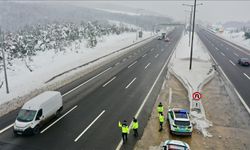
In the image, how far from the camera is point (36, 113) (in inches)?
723

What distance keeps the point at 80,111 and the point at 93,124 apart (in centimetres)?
302

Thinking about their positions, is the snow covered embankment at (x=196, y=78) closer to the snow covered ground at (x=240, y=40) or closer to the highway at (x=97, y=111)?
the highway at (x=97, y=111)

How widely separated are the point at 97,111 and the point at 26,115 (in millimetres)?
6247

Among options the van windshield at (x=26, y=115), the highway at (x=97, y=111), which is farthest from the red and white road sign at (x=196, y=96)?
the van windshield at (x=26, y=115)

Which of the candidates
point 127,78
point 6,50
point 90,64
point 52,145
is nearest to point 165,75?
point 127,78

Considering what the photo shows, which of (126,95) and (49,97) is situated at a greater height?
(49,97)

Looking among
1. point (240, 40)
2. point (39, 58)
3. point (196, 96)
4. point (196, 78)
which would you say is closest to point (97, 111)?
point (196, 96)

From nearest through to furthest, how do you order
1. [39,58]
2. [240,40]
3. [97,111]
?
[97,111], [39,58], [240,40]

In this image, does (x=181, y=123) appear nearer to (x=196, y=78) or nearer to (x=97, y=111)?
(x=97, y=111)

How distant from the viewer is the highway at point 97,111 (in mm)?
16859

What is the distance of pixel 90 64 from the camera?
141 ft

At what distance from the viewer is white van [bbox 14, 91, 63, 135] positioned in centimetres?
1761

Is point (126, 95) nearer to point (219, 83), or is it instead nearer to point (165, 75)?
point (165, 75)

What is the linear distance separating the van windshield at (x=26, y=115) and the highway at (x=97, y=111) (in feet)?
4.25
